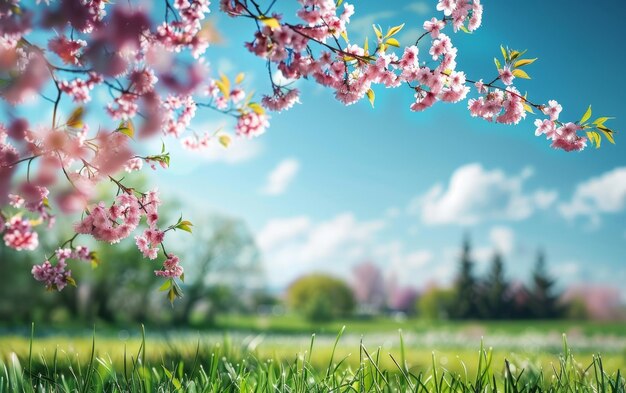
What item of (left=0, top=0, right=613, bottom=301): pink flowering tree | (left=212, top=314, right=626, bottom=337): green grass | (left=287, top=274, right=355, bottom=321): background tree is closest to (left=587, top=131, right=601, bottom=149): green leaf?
(left=0, top=0, right=613, bottom=301): pink flowering tree

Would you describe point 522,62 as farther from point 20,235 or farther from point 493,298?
point 493,298

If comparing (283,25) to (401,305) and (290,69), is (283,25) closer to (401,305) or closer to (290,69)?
(290,69)

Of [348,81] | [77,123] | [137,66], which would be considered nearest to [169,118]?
[137,66]

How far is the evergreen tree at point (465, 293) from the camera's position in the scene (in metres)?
37.7

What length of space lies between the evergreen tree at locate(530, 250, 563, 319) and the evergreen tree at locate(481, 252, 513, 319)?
1.95 m

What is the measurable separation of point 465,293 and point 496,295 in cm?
207

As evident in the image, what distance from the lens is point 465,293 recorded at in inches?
1519

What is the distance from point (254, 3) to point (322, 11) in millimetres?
458

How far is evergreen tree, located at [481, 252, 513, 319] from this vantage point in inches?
1485

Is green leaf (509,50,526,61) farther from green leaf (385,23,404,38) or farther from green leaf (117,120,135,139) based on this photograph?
green leaf (117,120,135,139)

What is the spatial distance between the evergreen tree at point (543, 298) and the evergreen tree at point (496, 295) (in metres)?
1.95

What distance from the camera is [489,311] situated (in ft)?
123

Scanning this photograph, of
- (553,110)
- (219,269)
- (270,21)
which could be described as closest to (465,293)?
(219,269)

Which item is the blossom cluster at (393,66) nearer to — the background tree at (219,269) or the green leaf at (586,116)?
the green leaf at (586,116)
